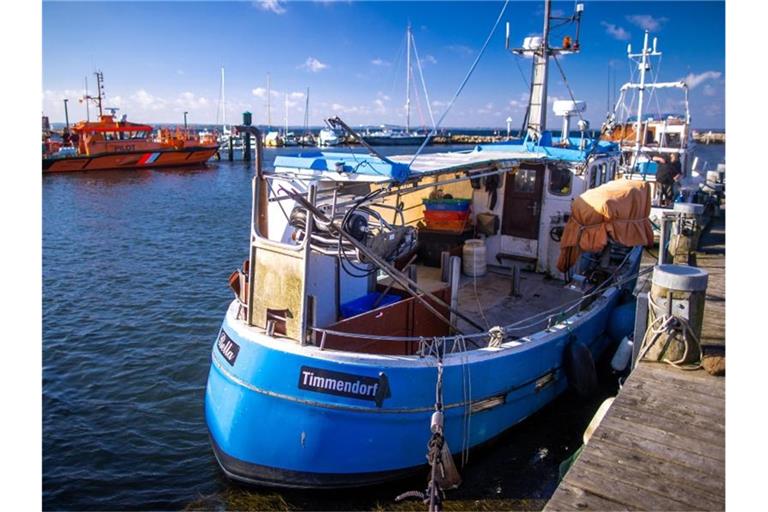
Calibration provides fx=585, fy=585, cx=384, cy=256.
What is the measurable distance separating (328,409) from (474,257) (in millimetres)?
4888

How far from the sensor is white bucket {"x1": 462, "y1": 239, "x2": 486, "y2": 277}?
35.1 ft

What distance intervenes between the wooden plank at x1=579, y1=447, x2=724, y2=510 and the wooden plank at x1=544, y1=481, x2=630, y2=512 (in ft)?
0.93

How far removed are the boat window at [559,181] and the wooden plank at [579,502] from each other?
7484mm

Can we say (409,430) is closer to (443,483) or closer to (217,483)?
(443,483)

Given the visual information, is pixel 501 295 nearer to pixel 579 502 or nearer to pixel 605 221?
pixel 605 221

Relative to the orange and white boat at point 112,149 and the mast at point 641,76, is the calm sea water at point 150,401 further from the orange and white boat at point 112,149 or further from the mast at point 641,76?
the orange and white boat at point 112,149

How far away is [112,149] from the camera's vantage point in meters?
50.7

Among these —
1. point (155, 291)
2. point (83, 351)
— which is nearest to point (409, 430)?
point (83, 351)

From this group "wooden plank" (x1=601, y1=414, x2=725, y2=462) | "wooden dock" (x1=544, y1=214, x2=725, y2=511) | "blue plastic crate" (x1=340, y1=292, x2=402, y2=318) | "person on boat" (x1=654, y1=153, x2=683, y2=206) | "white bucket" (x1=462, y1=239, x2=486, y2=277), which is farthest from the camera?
"person on boat" (x1=654, y1=153, x2=683, y2=206)

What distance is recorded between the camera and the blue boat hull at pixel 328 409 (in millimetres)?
6754

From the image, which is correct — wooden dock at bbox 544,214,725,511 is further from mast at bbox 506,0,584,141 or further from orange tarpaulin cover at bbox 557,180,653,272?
mast at bbox 506,0,584,141

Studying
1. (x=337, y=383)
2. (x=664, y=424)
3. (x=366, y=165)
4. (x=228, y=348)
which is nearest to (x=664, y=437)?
(x=664, y=424)

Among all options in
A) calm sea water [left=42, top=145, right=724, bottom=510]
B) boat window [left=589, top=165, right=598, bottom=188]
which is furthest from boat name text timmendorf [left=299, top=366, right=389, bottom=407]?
boat window [left=589, top=165, right=598, bottom=188]

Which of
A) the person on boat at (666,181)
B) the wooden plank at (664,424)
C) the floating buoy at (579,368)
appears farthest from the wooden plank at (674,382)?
the person on boat at (666,181)
